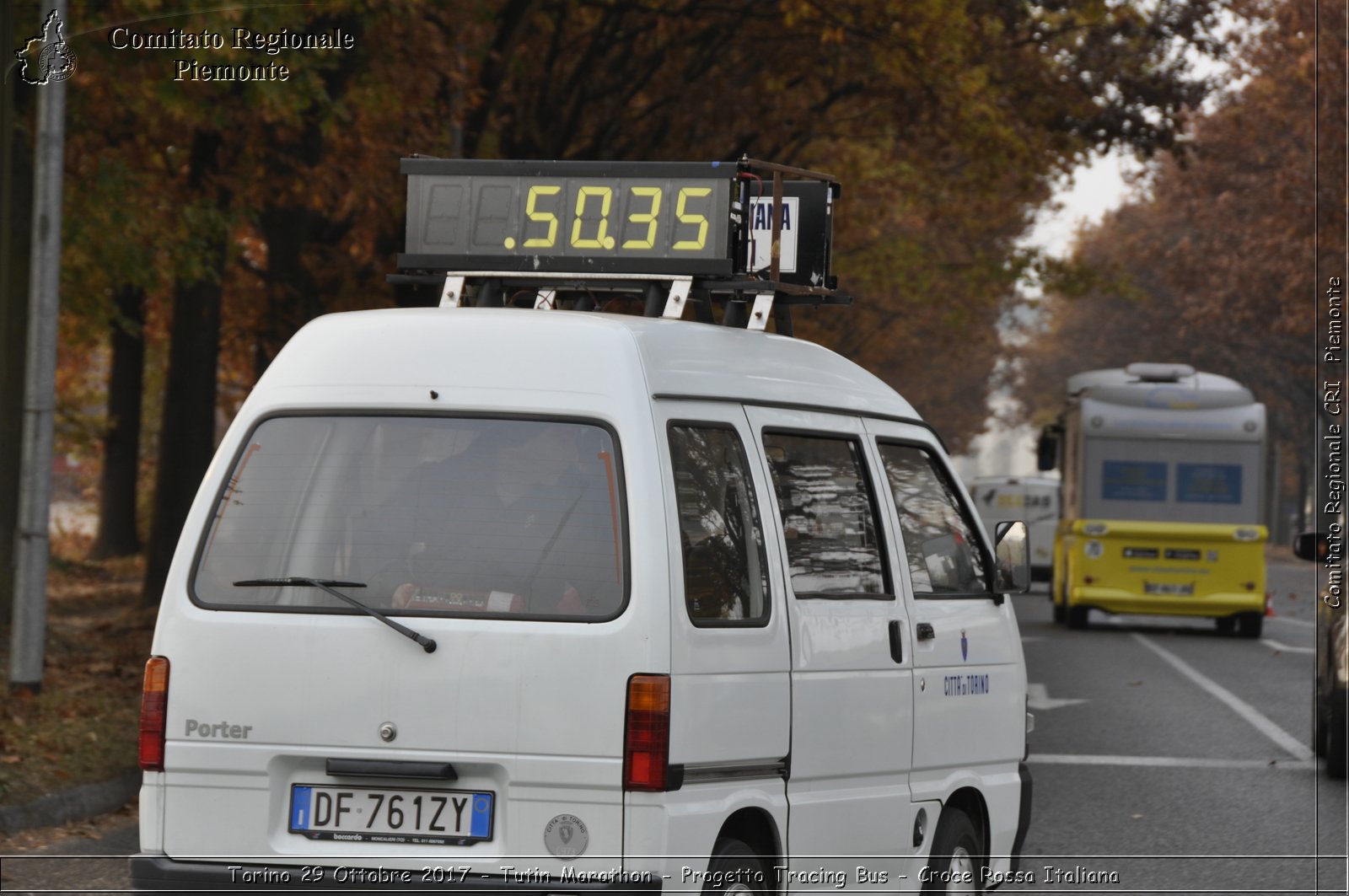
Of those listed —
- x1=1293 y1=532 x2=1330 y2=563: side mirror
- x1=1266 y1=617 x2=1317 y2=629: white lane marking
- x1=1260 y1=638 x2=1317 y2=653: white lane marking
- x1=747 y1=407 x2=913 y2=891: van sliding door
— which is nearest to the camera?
x1=747 y1=407 x2=913 y2=891: van sliding door

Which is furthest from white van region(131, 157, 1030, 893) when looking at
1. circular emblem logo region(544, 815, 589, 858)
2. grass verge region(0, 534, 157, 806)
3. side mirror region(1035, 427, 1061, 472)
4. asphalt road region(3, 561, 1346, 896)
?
side mirror region(1035, 427, 1061, 472)

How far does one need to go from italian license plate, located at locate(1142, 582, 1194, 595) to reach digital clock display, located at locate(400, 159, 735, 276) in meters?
20.8

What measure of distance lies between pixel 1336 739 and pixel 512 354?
839cm

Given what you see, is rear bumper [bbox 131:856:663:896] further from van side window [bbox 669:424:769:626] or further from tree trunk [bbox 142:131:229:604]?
tree trunk [bbox 142:131:229:604]

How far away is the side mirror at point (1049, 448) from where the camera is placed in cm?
3044

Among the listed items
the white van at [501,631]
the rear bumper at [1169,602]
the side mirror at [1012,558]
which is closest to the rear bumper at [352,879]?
the white van at [501,631]

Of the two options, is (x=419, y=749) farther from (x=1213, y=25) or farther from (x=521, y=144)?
(x=1213, y=25)

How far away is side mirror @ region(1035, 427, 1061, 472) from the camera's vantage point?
3044 cm

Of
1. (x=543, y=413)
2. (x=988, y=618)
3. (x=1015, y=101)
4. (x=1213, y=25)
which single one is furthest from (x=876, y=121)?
(x=543, y=413)

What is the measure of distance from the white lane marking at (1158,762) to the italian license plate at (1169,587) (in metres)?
13.3

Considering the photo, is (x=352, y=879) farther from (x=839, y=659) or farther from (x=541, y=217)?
(x=541, y=217)

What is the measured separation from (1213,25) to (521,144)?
28.0 feet

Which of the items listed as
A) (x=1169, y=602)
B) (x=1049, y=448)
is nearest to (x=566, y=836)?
(x=1169, y=602)

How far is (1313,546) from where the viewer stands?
11.9 m
